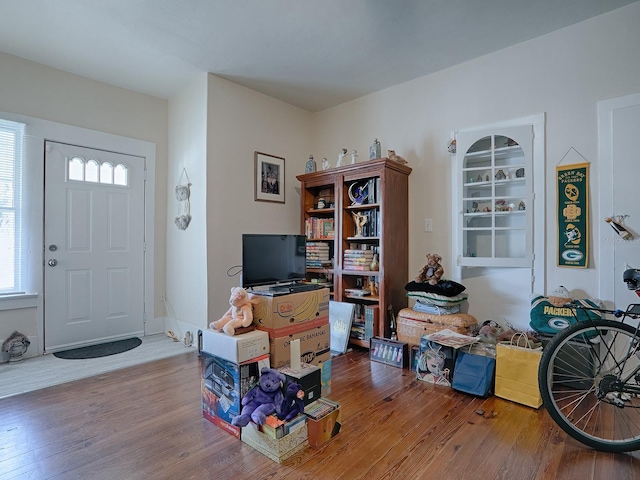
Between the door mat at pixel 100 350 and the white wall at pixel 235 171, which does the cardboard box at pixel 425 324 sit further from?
the door mat at pixel 100 350

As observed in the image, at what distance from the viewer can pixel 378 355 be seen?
307cm

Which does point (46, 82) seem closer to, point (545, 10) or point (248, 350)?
point (248, 350)

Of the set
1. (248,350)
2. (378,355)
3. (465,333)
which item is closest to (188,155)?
(248,350)

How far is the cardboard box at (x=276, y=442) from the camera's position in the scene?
1658mm

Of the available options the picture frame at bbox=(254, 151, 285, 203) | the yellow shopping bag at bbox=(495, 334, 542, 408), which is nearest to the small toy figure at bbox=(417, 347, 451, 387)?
the yellow shopping bag at bbox=(495, 334, 542, 408)

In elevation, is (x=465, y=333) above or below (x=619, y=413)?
above

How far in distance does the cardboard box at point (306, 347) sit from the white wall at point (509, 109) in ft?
5.01

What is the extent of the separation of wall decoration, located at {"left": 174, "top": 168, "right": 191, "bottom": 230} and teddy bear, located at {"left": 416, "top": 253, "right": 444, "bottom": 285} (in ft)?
8.18

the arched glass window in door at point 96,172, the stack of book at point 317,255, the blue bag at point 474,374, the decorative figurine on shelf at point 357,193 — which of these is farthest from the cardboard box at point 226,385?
the arched glass window in door at point 96,172

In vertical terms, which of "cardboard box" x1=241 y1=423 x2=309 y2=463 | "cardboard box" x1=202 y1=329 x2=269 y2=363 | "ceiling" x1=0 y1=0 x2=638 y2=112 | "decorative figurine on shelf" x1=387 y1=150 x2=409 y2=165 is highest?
"ceiling" x1=0 y1=0 x2=638 y2=112

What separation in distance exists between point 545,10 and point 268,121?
108 inches

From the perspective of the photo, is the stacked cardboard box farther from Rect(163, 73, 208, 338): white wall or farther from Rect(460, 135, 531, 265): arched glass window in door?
Rect(460, 135, 531, 265): arched glass window in door

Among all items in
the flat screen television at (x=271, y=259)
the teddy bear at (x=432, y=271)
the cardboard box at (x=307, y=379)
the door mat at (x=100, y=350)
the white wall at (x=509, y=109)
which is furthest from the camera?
the door mat at (x=100, y=350)

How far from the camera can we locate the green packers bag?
2422mm
